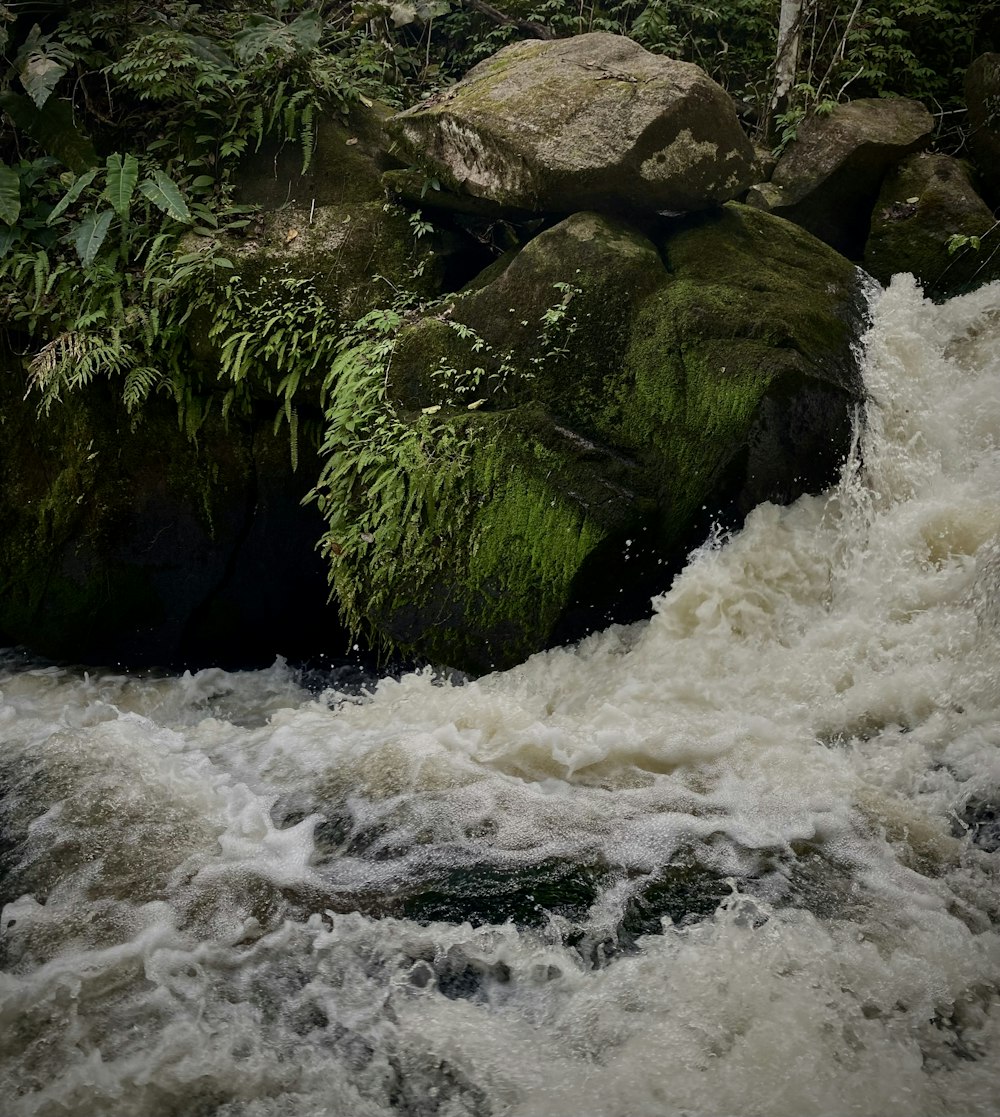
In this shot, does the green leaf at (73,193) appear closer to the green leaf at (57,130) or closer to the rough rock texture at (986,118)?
the green leaf at (57,130)

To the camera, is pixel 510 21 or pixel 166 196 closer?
pixel 166 196

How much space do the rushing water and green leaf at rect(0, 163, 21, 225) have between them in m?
3.17

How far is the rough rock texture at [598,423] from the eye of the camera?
4934 millimetres

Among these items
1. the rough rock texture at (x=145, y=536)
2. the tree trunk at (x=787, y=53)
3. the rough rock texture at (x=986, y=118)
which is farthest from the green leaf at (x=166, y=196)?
the rough rock texture at (x=986, y=118)

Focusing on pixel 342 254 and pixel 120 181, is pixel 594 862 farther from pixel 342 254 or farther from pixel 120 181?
pixel 120 181

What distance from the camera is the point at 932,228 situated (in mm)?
7066

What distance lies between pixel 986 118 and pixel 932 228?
4.08 ft

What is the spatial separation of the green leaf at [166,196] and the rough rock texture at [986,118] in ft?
20.8

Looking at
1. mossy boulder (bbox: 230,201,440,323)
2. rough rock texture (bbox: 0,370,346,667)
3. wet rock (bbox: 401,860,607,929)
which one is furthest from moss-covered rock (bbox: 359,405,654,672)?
wet rock (bbox: 401,860,607,929)

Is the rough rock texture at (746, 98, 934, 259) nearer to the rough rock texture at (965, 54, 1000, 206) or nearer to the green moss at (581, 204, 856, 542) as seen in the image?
the rough rock texture at (965, 54, 1000, 206)

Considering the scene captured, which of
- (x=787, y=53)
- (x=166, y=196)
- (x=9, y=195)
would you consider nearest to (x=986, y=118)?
(x=787, y=53)

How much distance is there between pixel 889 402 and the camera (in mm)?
5438

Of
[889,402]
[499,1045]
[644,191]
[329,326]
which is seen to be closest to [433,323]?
[329,326]

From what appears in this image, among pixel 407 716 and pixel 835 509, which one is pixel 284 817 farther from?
→ pixel 835 509
